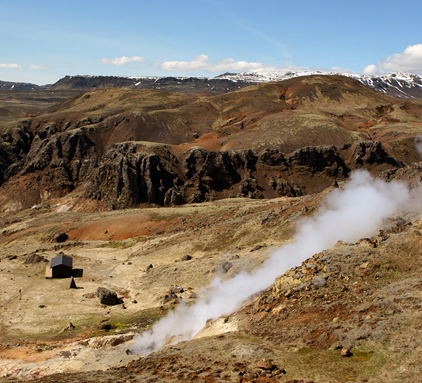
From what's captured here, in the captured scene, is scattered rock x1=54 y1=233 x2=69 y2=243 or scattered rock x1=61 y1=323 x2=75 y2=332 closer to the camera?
scattered rock x1=61 y1=323 x2=75 y2=332

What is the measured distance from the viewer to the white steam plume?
1440 centimetres

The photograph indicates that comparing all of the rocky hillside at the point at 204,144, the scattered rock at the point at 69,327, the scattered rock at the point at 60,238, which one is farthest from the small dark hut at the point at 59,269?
the rocky hillside at the point at 204,144

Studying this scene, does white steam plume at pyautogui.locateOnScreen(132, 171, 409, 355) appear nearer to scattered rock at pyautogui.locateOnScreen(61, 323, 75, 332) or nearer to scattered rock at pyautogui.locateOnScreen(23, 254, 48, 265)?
scattered rock at pyautogui.locateOnScreen(61, 323, 75, 332)

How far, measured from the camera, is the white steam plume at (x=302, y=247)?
1440cm

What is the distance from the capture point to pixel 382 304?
32.6 ft

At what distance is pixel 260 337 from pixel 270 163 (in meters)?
50.1

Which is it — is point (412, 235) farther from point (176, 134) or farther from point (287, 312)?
point (176, 134)

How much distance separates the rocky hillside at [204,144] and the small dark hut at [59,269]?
26.5 m

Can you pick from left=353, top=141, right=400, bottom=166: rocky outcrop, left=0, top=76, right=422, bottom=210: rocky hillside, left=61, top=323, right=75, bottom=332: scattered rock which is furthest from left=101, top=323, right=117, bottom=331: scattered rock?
left=353, top=141, right=400, bottom=166: rocky outcrop

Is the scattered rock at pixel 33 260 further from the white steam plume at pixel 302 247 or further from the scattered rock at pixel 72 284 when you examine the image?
the white steam plume at pixel 302 247

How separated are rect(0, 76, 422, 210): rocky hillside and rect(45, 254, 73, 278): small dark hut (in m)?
26.5

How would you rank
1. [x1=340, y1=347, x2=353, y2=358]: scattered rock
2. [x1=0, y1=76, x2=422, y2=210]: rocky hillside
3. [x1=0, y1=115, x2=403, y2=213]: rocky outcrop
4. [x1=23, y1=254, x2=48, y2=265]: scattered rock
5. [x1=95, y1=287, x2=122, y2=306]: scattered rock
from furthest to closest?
1. [x1=0, y1=76, x2=422, y2=210]: rocky hillside
2. [x1=0, y1=115, x2=403, y2=213]: rocky outcrop
3. [x1=23, y1=254, x2=48, y2=265]: scattered rock
4. [x1=95, y1=287, x2=122, y2=306]: scattered rock
5. [x1=340, y1=347, x2=353, y2=358]: scattered rock

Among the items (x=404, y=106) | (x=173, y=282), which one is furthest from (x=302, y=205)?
(x=404, y=106)

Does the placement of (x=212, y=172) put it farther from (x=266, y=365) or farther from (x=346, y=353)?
(x=346, y=353)
